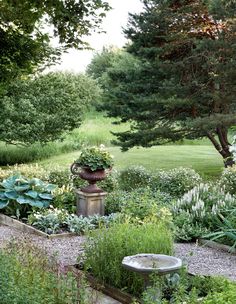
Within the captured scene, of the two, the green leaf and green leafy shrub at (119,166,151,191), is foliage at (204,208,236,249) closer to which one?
the green leaf

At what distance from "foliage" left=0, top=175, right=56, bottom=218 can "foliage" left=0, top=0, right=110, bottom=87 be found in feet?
13.6

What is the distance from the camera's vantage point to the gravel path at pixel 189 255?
5785mm

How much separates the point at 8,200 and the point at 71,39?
17.4 feet

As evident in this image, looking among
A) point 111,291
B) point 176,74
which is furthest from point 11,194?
point 176,74

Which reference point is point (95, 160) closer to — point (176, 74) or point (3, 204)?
point (3, 204)

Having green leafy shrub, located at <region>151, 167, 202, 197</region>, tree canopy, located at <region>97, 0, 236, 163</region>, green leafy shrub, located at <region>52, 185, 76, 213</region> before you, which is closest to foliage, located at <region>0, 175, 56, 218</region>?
green leafy shrub, located at <region>52, 185, 76, 213</region>

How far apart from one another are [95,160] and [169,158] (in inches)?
528

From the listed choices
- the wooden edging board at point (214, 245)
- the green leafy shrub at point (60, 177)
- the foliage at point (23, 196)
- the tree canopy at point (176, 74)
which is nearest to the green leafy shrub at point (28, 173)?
the green leafy shrub at point (60, 177)

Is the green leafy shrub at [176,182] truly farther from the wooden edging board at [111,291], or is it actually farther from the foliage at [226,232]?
the wooden edging board at [111,291]

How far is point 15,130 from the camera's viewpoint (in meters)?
18.2

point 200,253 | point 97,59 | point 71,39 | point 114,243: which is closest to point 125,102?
point 71,39

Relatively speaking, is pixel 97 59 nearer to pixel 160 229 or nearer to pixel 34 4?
pixel 34 4

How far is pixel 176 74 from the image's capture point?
604 inches

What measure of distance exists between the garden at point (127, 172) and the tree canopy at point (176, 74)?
0.14 feet
